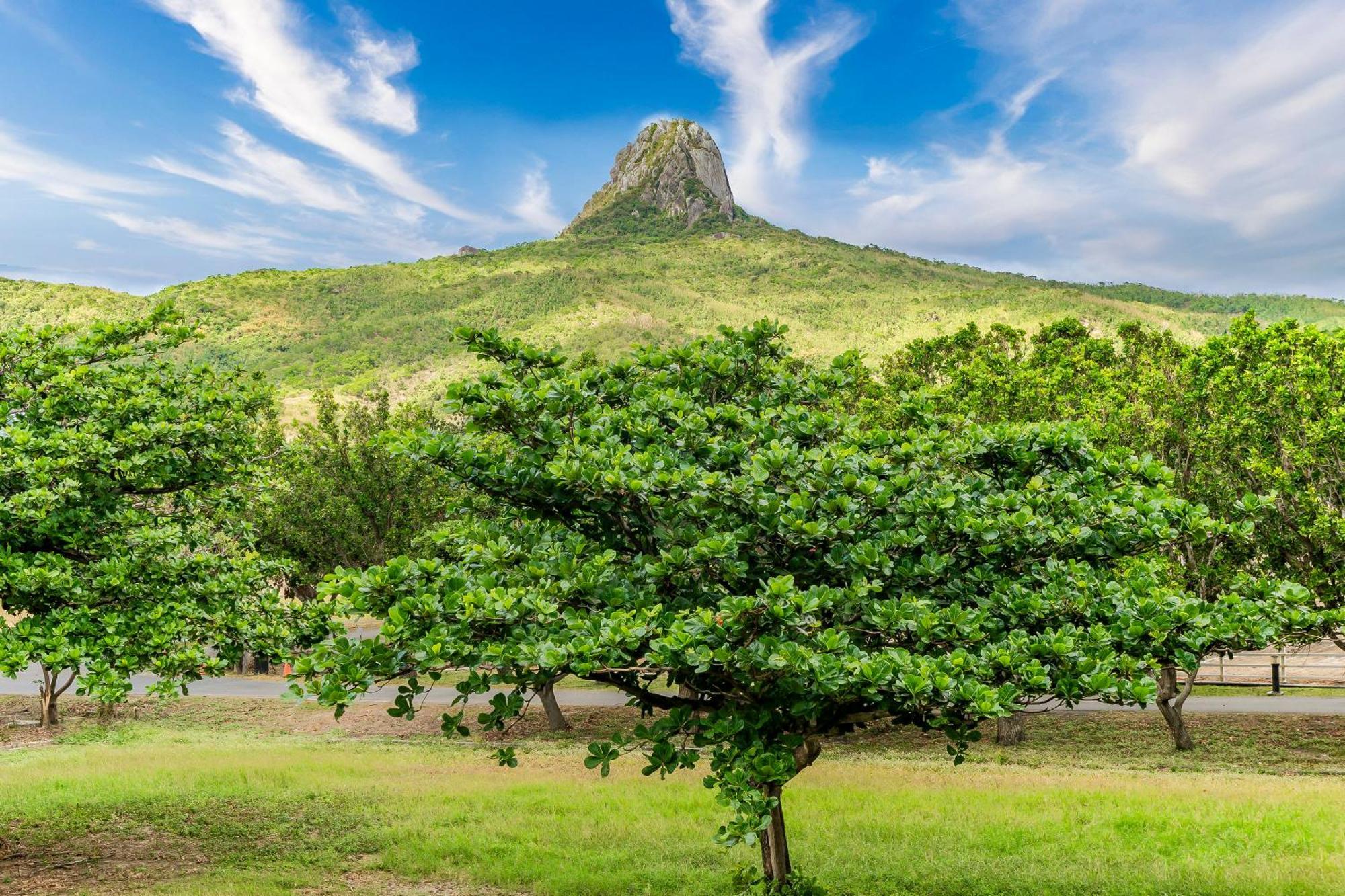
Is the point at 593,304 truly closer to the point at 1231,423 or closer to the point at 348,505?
the point at 348,505

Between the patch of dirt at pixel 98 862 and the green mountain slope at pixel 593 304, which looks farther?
the green mountain slope at pixel 593 304

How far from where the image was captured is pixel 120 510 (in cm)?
1098

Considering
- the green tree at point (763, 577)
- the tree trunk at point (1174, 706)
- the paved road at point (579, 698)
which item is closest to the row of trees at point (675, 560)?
the green tree at point (763, 577)

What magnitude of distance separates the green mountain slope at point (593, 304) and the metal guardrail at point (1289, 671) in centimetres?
5543

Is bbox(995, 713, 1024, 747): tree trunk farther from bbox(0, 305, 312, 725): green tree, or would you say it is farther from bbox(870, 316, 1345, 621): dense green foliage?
bbox(0, 305, 312, 725): green tree

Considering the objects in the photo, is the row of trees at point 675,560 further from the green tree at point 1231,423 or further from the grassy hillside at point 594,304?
the grassy hillside at point 594,304

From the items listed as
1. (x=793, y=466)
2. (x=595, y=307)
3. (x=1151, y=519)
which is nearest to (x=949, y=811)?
(x=1151, y=519)

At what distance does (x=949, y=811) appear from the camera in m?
13.4

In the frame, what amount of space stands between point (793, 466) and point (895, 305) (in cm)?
11259

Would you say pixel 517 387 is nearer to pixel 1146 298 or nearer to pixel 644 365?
pixel 644 365

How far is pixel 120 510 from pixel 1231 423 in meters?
20.5

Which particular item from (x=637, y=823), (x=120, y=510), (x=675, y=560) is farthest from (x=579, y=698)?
(x=675, y=560)

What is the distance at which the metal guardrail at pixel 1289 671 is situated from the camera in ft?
87.9

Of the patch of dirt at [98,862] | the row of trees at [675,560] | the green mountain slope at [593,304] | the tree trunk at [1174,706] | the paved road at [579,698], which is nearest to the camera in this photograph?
the row of trees at [675,560]
